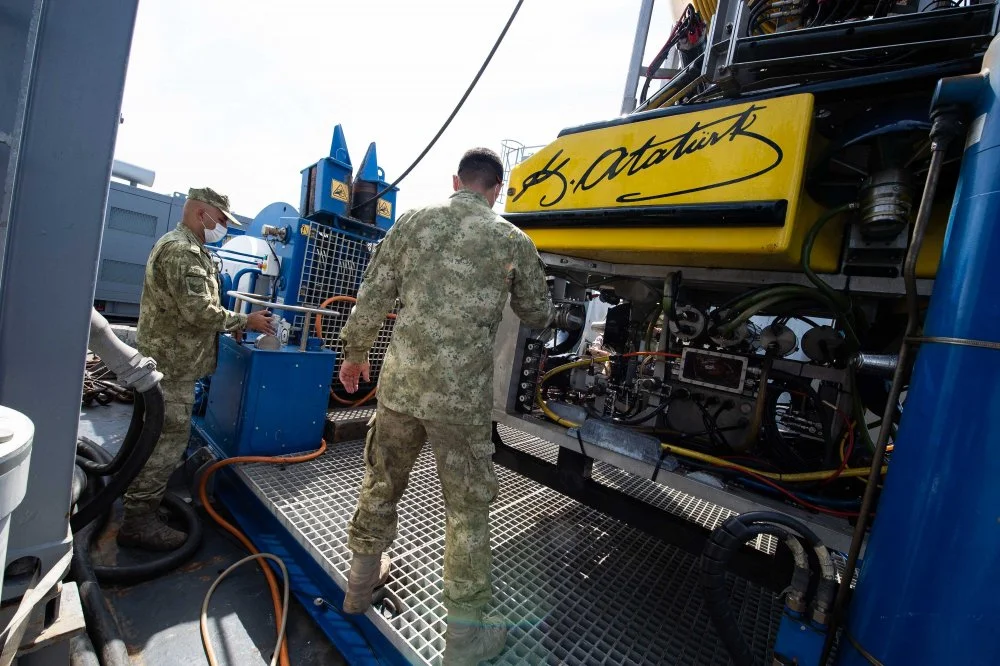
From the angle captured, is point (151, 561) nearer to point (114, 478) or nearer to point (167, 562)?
point (167, 562)

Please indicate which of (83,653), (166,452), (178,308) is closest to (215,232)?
(178,308)

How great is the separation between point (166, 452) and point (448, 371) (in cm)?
187

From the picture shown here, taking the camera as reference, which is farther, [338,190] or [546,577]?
[338,190]

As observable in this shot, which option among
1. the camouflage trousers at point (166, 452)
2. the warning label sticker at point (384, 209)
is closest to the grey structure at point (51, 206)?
the camouflage trousers at point (166, 452)

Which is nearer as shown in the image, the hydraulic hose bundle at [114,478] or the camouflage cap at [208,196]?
the hydraulic hose bundle at [114,478]

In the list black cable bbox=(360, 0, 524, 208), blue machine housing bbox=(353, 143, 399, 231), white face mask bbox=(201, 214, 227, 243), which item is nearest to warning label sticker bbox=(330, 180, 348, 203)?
blue machine housing bbox=(353, 143, 399, 231)

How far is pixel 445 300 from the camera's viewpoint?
68.1 inches

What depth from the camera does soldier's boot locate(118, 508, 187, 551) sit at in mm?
2260

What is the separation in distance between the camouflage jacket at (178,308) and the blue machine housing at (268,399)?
388 millimetres

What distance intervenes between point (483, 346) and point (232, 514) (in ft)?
6.85

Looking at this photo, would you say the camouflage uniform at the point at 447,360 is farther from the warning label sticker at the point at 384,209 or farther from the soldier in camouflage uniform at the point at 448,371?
the warning label sticker at the point at 384,209

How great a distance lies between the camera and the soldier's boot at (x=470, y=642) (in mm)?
1526

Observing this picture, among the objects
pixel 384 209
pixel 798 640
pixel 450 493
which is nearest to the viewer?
pixel 798 640

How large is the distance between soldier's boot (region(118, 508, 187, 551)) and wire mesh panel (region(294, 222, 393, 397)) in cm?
157
